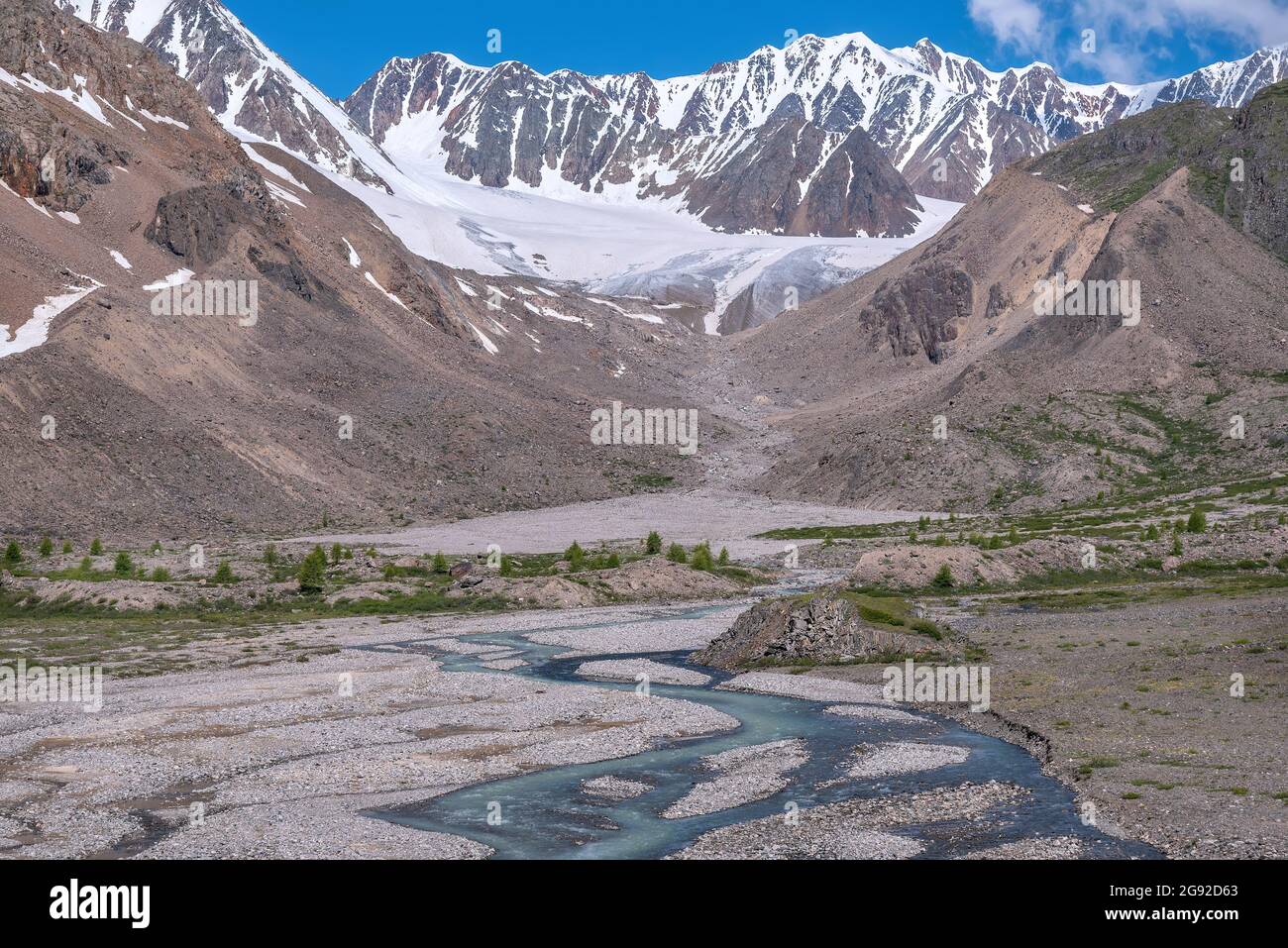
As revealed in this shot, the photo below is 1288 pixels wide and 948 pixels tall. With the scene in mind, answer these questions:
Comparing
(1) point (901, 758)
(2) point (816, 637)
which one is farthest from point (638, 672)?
(1) point (901, 758)

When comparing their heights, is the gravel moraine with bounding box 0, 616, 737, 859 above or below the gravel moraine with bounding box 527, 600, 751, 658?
below

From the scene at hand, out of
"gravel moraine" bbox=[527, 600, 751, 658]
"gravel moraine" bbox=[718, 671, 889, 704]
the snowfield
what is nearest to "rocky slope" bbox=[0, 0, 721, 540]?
the snowfield

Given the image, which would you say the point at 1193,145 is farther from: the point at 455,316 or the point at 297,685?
the point at 297,685

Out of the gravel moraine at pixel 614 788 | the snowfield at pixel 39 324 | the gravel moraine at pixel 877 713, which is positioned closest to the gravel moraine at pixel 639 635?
the gravel moraine at pixel 877 713

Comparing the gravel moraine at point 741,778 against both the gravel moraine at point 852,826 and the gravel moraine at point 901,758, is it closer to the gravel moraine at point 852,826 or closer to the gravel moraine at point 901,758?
A: the gravel moraine at point 901,758

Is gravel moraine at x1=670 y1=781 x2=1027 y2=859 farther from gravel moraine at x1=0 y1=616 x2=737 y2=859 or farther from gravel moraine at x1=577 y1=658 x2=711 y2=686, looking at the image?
gravel moraine at x1=577 y1=658 x2=711 y2=686

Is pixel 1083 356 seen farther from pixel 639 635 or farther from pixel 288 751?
pixel 288 751

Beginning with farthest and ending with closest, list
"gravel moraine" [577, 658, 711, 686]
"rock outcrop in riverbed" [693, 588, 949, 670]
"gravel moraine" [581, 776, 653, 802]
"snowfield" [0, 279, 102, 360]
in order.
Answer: "snowfield" [0, 279, 102, 360] < "rock outcrop in riverbed" [693, 588, 949, 670] < "gravel moraine" [577, 658, 711, 686] < "gravel moraine" [581, 776, 653, 802]

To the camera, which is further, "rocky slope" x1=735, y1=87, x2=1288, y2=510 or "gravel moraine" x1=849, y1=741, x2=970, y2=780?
Result: "rocky slope" x1=735, y1=87, x2=1288, y2=510
